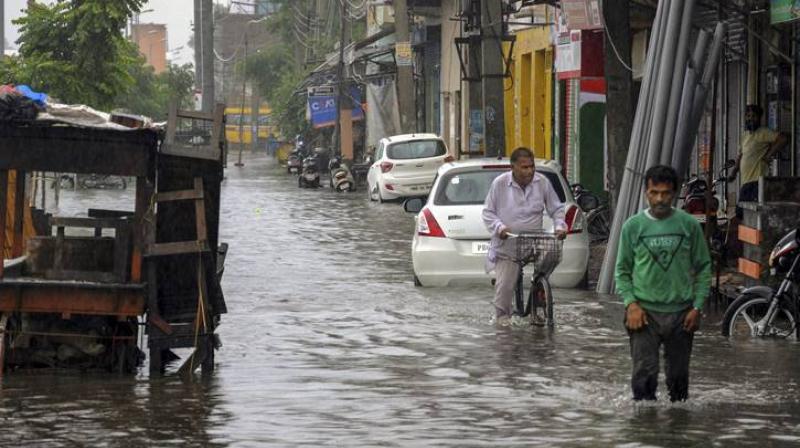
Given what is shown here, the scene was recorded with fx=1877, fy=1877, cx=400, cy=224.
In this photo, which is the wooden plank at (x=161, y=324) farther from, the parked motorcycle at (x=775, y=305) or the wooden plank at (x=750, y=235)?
the wooden plank at (x=750, y=235)

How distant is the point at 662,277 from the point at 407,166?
30330 millimetres

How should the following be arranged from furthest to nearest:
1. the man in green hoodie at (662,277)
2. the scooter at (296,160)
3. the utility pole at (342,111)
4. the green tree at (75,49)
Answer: the utility pole at (342,111) → the scooter at (296,160) → the green tree at (75,49) → the man in green hoodie at (662,277)

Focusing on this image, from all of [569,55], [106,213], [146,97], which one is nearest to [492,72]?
[569,55]

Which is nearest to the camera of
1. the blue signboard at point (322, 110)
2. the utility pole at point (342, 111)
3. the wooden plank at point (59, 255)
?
the wooden plank at point (59, 255)

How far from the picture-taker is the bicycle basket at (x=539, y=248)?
1472cm

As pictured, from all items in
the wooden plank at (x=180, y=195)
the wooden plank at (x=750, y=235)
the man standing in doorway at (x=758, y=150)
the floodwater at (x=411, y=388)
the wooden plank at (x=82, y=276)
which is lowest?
the floodwater at (x=411, y=388)

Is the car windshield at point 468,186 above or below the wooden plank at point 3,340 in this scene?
above

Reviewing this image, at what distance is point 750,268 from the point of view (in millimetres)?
15875

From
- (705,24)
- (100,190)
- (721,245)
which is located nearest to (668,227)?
(721,245)

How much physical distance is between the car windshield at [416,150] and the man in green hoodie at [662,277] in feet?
99.9

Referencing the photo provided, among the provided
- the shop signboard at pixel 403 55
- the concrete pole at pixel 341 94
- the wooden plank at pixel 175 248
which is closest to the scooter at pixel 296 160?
the concrete pole at pixel 341 94

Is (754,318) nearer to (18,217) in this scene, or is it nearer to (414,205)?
(414,205)

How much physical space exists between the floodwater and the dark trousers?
16 cm

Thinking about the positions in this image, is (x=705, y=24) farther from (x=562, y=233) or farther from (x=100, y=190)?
(x=100, y=190)
